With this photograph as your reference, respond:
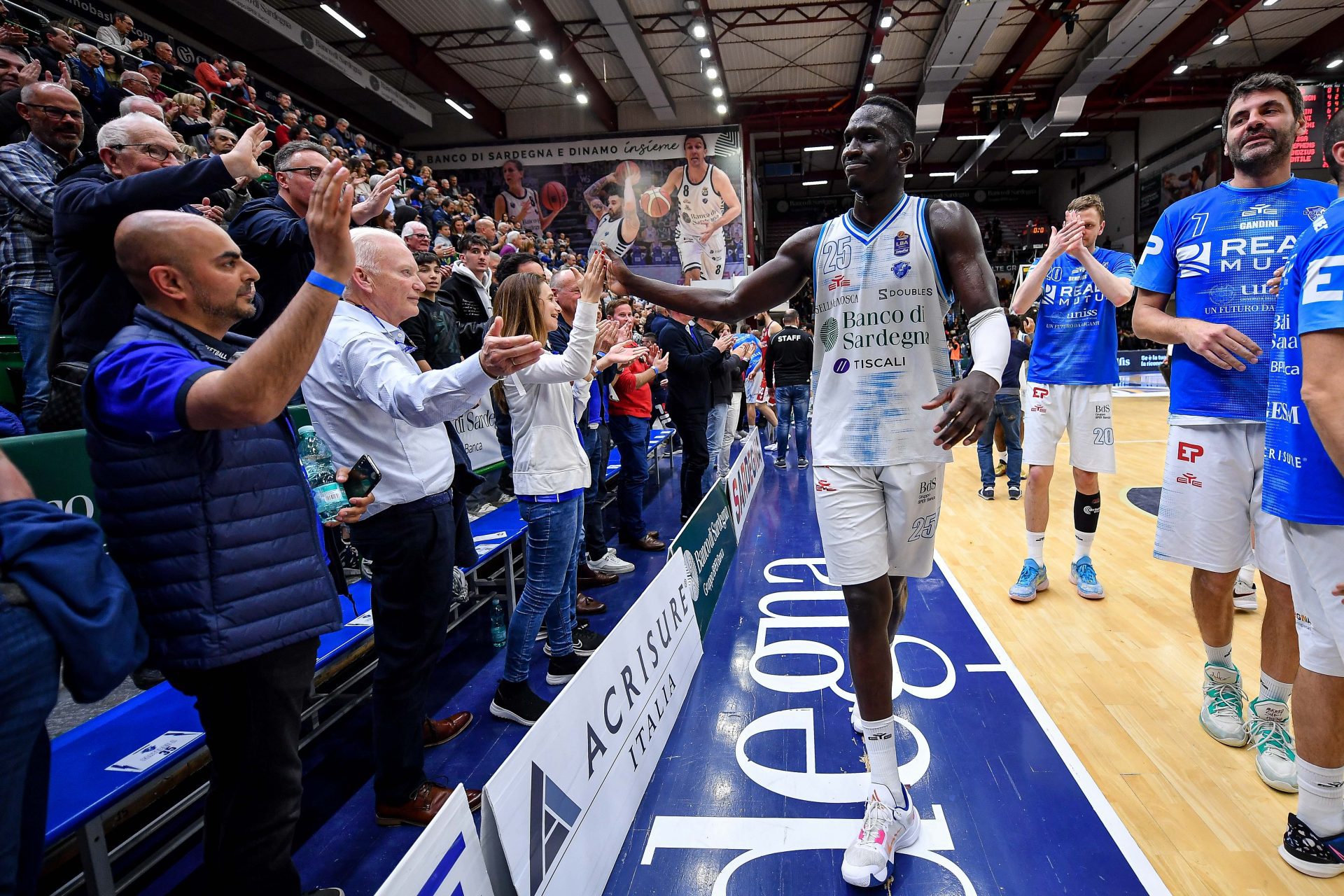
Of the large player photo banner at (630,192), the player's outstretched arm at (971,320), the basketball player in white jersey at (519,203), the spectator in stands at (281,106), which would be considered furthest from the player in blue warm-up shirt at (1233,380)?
the basketball player in white jersey at (519,203)

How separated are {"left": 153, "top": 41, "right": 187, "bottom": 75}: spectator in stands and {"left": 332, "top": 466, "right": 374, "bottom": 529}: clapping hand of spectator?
1037 centimetres

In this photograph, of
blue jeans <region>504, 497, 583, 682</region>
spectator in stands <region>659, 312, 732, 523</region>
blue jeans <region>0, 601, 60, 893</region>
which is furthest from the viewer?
spectator in stands <region>659, 312, 732, 523</region>

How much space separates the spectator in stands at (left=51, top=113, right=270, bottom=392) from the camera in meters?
2.07

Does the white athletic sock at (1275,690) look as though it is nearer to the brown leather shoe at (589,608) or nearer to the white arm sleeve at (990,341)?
the white arm sleeve at (990,341)

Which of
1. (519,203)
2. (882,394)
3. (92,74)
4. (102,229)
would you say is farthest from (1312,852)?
(519,203)

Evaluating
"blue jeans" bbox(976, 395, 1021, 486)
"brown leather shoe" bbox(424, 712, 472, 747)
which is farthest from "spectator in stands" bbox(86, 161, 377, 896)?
"blue jeans" bbox(976, 395, 1021, 486)

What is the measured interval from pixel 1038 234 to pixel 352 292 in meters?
27.1

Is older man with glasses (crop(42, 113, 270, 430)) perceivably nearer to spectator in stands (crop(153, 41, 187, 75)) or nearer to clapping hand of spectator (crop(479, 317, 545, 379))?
clapping hand of spectator (crop(479, 317, 545, 379))

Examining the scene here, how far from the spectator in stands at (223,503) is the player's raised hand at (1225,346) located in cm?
259

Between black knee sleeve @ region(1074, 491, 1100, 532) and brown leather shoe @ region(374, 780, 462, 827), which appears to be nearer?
brown leather shoe @ region(374, 780, 462, 827)

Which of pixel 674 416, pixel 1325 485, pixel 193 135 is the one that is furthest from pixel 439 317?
pixel 193 135

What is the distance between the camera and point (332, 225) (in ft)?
4.11

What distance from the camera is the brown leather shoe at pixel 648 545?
518 centimetres

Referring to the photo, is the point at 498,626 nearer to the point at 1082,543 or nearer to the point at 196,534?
the point at 196,534
